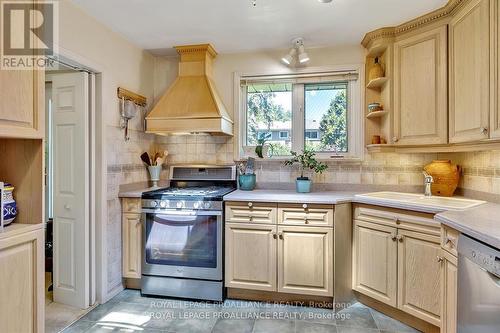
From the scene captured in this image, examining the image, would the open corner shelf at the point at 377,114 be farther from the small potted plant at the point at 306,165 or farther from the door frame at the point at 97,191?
the door frame at the point at 97,191

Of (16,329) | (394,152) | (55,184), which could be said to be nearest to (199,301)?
(16,329)

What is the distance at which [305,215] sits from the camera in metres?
2.25

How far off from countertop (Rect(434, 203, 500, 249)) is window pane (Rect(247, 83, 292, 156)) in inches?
64.8

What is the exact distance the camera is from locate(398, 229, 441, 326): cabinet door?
1.80m

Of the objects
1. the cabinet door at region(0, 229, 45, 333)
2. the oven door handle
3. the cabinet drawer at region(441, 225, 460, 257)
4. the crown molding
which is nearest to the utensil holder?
the oven door handle

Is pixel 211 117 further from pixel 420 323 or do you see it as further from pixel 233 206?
pixel 420 323

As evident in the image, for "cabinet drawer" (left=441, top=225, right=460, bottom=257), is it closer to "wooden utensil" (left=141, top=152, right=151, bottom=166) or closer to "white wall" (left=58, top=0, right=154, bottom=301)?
"white wall" (left=58, top=0, right=154, bottom=301)

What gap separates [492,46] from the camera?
1625mm

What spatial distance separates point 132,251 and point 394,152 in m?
2.58

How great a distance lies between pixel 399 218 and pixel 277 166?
4.18 ft

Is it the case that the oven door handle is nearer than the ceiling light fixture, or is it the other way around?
the oven door handle

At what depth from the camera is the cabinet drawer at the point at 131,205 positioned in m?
2.51

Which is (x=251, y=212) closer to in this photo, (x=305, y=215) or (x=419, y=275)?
(x=305, y=215)

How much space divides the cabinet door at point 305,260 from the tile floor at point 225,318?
20cm
